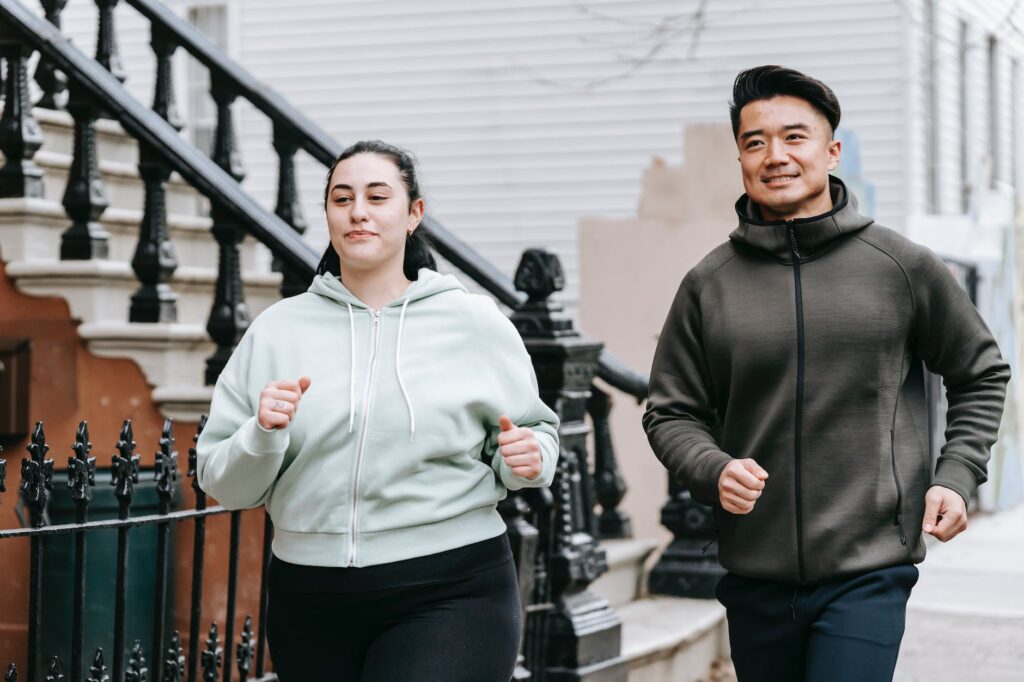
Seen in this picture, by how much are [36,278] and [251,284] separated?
144 cm

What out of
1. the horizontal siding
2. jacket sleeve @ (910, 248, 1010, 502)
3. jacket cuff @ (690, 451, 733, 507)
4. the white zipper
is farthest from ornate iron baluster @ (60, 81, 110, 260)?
the horizontal siding

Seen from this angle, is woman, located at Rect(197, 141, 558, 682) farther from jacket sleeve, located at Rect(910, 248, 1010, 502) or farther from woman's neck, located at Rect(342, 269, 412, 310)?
jacket sleeve, located at Rect(910, 248, 1010, 502)

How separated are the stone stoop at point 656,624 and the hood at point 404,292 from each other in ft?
10.2

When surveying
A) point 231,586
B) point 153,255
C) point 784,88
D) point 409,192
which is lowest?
point 231,586

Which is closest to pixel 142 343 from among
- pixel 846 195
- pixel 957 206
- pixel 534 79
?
pixel 846 195

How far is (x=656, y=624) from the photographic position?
664cm

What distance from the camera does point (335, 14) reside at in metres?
16.7

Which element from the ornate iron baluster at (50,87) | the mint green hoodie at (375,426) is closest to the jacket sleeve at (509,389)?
the mint green hoodie at (375,426)

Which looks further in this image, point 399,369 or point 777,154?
point 777,154

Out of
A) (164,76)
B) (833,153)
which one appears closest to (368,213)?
(833,153)

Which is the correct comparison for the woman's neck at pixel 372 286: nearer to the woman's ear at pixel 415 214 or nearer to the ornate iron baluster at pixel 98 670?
the woman's ear at pixel 415 214

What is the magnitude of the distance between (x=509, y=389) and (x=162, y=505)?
1.59 metres

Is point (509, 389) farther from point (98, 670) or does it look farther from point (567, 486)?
point (567, 486)

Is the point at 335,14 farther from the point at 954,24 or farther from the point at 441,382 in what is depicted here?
the point at 441,382
